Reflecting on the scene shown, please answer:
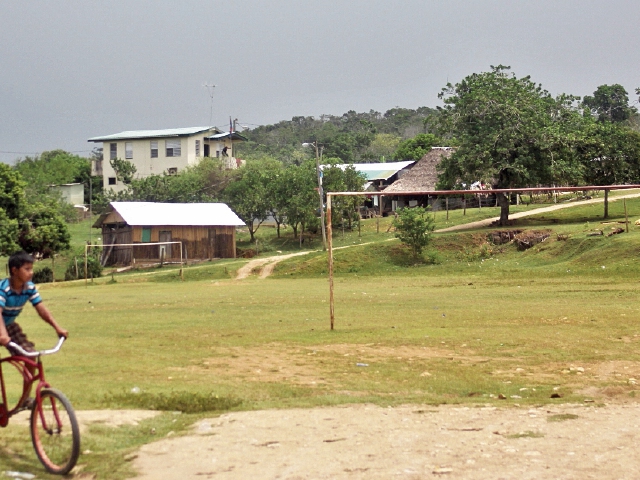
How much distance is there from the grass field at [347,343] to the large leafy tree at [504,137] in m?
11.1

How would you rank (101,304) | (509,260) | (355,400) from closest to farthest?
(355,400)
(101,304)
(509,260)

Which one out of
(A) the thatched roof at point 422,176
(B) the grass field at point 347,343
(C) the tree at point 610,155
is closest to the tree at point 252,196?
(A) the thatched roof at point 422,176

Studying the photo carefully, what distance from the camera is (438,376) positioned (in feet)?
48.1

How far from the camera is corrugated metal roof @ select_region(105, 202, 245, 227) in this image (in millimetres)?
62812

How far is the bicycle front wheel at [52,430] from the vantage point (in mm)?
8289

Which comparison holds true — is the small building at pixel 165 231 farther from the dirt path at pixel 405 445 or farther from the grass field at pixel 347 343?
the dirt path at pixel 405 445

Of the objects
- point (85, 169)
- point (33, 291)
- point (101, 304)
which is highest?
point (85, 169)

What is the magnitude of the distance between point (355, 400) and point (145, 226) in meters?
51.8

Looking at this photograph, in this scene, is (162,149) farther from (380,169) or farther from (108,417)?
(108,417)

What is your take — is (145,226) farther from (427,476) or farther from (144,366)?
(427,476)

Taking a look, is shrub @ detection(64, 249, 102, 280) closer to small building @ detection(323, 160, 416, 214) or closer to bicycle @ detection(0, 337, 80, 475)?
small building @ detection(323, 160, 416, 214)

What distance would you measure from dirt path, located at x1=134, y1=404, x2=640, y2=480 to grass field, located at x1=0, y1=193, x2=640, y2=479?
71 centimetres

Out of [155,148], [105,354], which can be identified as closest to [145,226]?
[155,148]

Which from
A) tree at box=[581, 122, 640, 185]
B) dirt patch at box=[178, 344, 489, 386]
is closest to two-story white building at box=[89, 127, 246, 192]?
tree at box=[581, 122, 640, 185]
